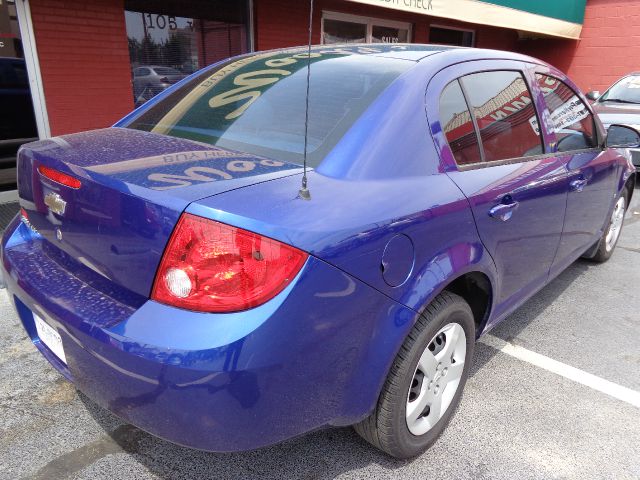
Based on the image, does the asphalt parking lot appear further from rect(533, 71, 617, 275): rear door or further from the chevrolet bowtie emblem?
the chevrolet bowtie emblem

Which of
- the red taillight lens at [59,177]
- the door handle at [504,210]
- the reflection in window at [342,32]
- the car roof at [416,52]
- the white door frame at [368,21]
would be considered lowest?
the door handle at [504,210]

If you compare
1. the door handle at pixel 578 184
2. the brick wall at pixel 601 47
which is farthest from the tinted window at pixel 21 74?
the brick wall at pixel 601 47

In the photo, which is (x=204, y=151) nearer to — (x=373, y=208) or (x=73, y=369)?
(x=373, y=208)

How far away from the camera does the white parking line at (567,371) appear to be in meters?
Answer: 2.62

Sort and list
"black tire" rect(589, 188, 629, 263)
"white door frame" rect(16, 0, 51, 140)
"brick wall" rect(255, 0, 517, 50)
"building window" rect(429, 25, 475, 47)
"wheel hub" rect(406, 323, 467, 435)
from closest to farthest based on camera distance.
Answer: "wheel hub" rect(406, 323, 467, 435)
"black tire" rect(589, 188, 629, 263)
"white door frame" rect(16, 0, 51, 140)
"brick wall" rect(255, 0, 517, 50)
"building window" rect(429, 25, 475, 47)

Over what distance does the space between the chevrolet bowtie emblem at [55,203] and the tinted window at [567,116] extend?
8.24 ft

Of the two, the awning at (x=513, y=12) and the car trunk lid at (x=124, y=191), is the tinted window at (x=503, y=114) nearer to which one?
the car trunk lid at (x=124, y=191)

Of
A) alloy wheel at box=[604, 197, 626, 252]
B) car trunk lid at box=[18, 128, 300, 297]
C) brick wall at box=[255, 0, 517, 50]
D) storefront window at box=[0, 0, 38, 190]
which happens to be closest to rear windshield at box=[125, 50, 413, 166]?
car trunk lid at box=[18, 128, 300, 297]

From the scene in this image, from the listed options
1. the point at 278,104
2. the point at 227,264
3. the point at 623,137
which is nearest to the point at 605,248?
the point at 623,137

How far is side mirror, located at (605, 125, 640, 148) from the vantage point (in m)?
3.61

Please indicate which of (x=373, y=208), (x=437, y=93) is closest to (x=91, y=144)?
(x=373, y=208)

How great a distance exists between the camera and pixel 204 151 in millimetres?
1892

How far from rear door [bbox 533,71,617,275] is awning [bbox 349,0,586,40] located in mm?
→ 4106

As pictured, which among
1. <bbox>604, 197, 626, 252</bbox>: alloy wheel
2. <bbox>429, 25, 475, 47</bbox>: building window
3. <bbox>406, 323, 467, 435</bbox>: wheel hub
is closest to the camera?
<bbox>406, 323, 467, 435</bbox>: wheel hub
